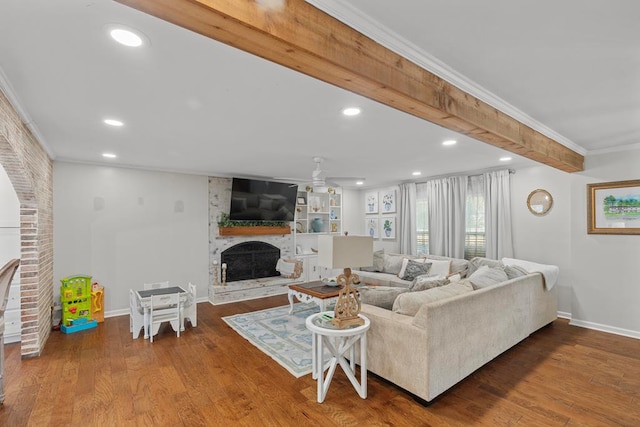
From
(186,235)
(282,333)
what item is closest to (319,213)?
Answer: (186,235)

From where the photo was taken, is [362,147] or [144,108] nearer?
[144,108]

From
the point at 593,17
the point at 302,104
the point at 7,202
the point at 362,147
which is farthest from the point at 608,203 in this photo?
the point at 7,202

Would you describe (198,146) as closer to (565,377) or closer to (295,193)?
(295,193)

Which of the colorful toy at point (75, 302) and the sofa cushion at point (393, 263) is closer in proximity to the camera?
the colorful toy at point (75, 302)

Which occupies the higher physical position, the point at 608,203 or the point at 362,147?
the point at 362,147

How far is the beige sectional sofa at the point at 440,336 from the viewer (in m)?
2.48

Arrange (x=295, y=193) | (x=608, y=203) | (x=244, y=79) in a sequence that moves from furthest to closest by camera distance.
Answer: (x=295, y=193)
(x=608, y=203)
(x=244, y=79)

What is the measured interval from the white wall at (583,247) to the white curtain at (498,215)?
148mm

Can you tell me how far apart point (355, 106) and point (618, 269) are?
422 centimetres

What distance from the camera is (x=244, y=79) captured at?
2.07 meters

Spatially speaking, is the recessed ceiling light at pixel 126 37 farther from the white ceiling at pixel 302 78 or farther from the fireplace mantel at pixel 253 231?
the fireplace mantel at pixel 253 231

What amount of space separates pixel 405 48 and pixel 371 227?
21.0 ft

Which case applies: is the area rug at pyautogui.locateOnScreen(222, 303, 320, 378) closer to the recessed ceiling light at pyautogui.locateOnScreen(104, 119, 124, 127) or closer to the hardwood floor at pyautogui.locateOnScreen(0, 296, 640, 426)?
the hardwood floor at pyautogui.locateOnScreen(0, 296, 640, 426)

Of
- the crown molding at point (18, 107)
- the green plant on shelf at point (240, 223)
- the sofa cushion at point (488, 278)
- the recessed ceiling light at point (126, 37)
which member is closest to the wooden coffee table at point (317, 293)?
the sofa cushion at point (488, 278)
